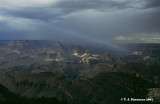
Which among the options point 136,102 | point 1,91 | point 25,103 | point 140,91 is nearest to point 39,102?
point 25,103

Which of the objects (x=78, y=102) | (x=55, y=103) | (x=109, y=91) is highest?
(x=55, y=103)

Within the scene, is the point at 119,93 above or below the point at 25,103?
below

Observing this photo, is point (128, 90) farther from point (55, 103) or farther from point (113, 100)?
point (55, 103)

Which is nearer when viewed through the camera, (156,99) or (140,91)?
(156,99)

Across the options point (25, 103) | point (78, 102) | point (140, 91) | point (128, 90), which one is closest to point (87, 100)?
point (78, 102)

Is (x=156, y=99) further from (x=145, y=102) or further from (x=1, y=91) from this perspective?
(x=1, y=91)

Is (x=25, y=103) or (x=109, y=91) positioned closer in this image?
(x=25, y=103)

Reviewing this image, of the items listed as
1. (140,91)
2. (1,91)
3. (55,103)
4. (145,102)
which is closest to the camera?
(145,102)

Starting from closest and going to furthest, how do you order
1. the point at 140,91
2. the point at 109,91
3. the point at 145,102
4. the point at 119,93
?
the point at 145,102 < the point at 140,91 < the point at 119,93 < the point at 109,91

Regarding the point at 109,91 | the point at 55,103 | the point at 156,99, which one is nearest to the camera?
the point at 156,99
